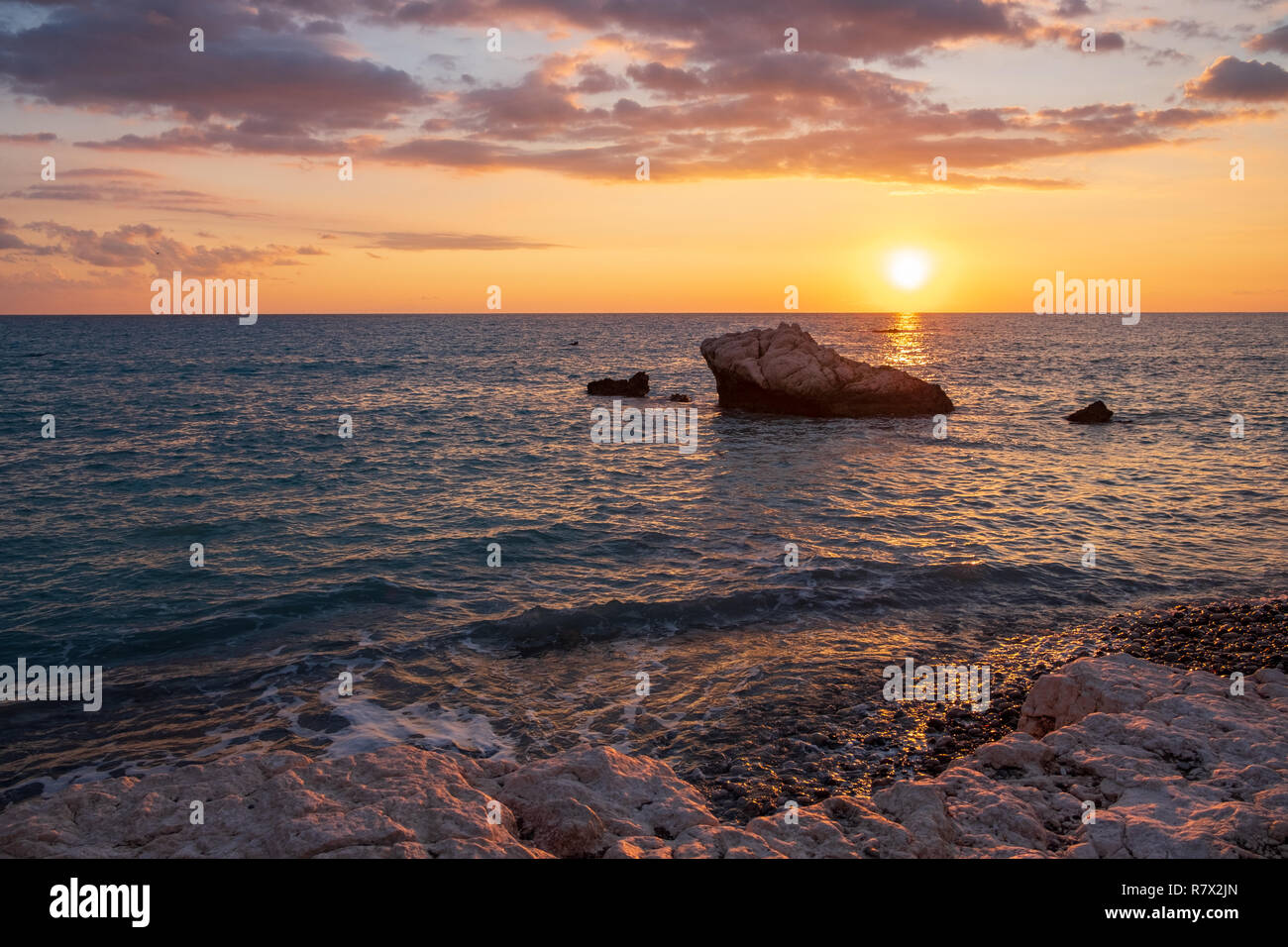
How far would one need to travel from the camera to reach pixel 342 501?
26312 mm

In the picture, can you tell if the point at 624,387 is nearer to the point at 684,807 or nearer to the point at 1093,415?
the point at 1093,415

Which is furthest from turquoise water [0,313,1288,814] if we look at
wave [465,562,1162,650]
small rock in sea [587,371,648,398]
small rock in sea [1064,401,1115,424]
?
small rock in sea [587,371,648,398]

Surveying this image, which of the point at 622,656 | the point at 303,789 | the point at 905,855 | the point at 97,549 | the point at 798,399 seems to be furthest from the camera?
the point at 798,399

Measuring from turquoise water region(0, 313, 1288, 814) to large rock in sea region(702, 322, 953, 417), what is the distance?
219 cm

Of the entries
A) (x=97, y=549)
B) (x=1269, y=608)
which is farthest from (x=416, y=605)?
(x=1269, y=608)

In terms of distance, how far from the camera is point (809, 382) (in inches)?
1802

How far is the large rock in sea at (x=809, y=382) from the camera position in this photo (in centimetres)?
4603

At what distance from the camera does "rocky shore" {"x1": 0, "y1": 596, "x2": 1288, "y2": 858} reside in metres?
7.09

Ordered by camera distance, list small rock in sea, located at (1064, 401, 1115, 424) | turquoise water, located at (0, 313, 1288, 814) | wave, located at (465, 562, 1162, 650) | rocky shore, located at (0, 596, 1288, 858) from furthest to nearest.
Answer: small rock in sea, located at (1064, 401, 1115, 424) → wave, located at (465, 562, 1162, 650) → turquoise water, located at (0, 313, 1288, 814) → rocky shore, located at (0, 596, 1288, 858)

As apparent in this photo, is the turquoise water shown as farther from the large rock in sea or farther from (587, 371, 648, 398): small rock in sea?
(587, 371, 648, 398): small rock in sea

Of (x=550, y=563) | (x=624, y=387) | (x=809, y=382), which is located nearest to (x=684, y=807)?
(x=550, y=563)

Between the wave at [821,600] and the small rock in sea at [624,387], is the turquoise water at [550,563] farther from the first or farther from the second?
the small rock in sea at [624,387]

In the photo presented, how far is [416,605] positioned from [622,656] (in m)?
5.40
